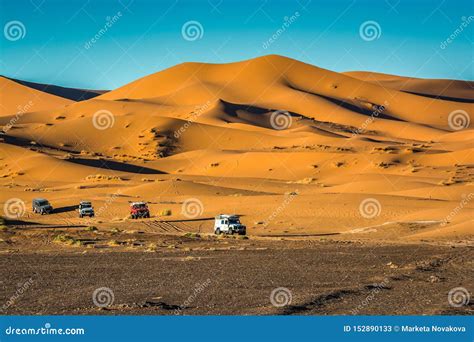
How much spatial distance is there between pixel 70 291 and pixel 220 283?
3815 millimetres

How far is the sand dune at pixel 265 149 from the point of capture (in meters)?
48.1

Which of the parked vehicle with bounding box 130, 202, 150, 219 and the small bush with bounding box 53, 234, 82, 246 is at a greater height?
the parked vehicle with bounding box 130, 202, 150, 219

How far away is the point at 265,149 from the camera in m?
93.8

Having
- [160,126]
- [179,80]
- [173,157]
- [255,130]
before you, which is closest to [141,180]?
[173,157]

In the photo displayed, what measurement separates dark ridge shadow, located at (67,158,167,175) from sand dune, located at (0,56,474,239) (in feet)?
0.77

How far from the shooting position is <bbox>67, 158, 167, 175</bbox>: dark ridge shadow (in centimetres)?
8256

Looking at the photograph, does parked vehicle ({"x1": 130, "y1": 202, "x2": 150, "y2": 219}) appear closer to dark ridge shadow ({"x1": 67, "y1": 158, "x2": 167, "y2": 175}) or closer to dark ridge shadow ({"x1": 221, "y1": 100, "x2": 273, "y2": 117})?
dark ridge shadow ({"x1": 67, "y1": 158, "x2": 167, "y2": 175})

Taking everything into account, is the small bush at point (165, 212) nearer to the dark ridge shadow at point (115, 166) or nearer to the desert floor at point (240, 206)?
the desert floor at point (240, 206)

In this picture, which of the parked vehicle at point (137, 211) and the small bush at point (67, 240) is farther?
the parked vehicle at point (137, 211)

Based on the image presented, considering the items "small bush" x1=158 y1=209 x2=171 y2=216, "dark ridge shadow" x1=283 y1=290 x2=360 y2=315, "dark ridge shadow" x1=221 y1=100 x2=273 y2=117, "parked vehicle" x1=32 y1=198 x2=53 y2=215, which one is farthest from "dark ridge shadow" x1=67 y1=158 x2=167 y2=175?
"dark ridge shadow" x1=283 y1=290 x2=360 y2=315

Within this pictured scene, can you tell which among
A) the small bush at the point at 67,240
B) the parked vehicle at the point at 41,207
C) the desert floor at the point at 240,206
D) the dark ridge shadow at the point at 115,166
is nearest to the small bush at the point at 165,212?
the desert floor at the point at 240,206

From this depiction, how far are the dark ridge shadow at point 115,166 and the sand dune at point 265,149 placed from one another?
0.77 feet

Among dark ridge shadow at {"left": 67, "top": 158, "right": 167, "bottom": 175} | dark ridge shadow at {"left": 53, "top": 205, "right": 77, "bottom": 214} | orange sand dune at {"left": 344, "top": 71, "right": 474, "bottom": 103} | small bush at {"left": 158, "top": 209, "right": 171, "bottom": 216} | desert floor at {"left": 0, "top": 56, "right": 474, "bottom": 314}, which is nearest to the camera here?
desert floor at {"left": 0, "top": 56, "right": 474, "bottom": 314}

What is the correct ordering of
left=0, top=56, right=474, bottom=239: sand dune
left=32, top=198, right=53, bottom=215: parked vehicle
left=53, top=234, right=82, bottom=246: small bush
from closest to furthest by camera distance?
left=53, top=234, right=82, bottom=246: small bush → left=0, top=56, right=474, bottom=239: sand dune → left=32, top=198, right=53, bottom=215: parked vehicle
